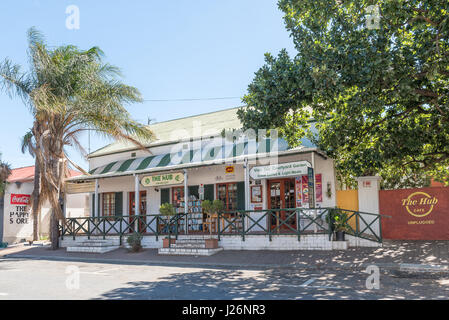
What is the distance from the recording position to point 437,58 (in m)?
9.92

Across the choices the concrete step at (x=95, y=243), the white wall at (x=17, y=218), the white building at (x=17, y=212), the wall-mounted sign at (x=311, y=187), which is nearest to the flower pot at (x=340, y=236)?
the wall-mounted sign at (x=311, y=187)

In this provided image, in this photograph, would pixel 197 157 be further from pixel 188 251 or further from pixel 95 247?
pixel 95 247

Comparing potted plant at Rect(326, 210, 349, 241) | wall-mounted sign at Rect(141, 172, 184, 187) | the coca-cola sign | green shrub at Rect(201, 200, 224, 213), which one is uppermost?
wall-mounted sign at Rect(141, 172, 184, 187)

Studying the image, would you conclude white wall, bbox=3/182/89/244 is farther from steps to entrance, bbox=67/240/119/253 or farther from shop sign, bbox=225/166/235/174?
shop sign, bbox=225/166/235/174

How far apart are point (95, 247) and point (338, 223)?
990cm

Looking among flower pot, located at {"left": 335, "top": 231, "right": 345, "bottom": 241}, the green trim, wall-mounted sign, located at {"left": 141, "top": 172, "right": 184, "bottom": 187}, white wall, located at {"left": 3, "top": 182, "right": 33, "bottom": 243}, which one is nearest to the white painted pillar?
flower pot, located at {"left": 335, "top": 231, "right": 345, "bottom": 241}

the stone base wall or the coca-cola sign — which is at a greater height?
the coca-cola sign

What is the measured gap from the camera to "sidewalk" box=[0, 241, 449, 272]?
10389mm

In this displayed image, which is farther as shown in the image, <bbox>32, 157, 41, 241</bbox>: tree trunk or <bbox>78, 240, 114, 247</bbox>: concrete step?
<bbox>32, 157, 41, 241</bbox>: tree trunk

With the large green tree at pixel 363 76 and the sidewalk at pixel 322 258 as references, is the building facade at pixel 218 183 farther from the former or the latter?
the large green tree at pixel 363 76

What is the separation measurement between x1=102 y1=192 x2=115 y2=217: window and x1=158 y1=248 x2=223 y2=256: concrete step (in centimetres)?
740

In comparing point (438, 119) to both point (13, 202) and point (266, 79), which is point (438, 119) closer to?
point (266, 79)

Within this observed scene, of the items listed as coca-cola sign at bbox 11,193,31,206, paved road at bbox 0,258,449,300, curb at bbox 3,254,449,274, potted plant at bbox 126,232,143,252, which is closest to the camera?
paved road at bbox 0,258,449,300

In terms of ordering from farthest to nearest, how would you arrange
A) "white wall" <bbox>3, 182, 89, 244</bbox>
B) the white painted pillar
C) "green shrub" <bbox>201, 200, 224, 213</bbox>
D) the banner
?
1. "white wall" <bbox>3, 182, 89, 244</bbox>
2. the banner
3. the white painted pillar
4. "green shrub" <bbox>201, 200, 224, 213</bbox>
